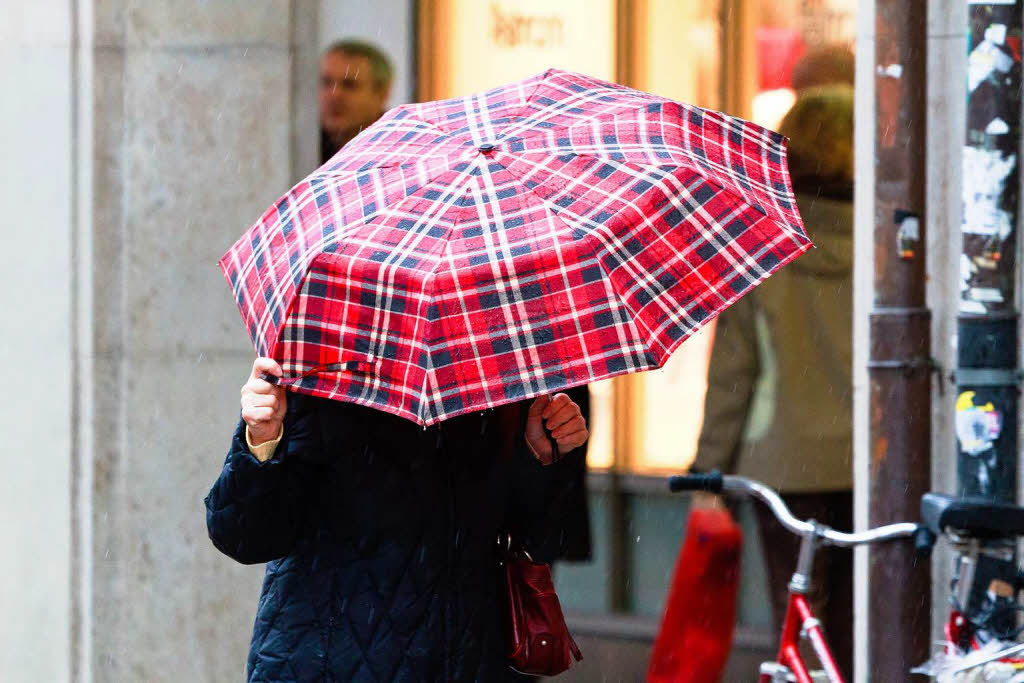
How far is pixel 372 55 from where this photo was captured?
23.0 ft

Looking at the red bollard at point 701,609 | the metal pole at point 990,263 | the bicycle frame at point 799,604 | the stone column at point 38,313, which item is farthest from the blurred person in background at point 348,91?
the metal pole at point 990,263

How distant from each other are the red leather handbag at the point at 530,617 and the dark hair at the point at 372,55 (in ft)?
12.3

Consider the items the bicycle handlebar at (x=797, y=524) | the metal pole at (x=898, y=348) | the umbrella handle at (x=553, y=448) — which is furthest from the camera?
the metal pole at (x=898, y=348)

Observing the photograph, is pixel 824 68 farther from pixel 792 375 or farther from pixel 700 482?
pixel 700 482

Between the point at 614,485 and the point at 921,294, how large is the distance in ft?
13.2

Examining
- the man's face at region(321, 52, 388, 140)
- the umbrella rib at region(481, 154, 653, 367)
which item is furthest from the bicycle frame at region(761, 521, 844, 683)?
the man's face at region(321, 52, 388, 140)

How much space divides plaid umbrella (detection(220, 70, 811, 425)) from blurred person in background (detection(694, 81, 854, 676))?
2.84 metres

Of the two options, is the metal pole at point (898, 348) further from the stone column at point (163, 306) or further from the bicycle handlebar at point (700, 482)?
the stone column at point (163, 306)

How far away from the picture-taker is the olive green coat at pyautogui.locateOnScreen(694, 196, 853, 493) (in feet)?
20.2

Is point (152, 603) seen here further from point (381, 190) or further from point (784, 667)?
point (381, 190)

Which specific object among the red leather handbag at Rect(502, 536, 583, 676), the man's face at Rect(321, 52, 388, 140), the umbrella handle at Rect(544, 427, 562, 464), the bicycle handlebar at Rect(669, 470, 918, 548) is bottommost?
the red leather handbag at Rect(502, 536, 583, 676)

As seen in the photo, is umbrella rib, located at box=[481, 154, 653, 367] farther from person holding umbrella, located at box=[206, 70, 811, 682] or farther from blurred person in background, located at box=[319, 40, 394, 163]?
blurred person in background, located at box=[319, 40, 394, 163]

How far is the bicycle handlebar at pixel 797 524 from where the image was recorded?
3.89 metres

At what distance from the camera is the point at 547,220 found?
3.08 m
